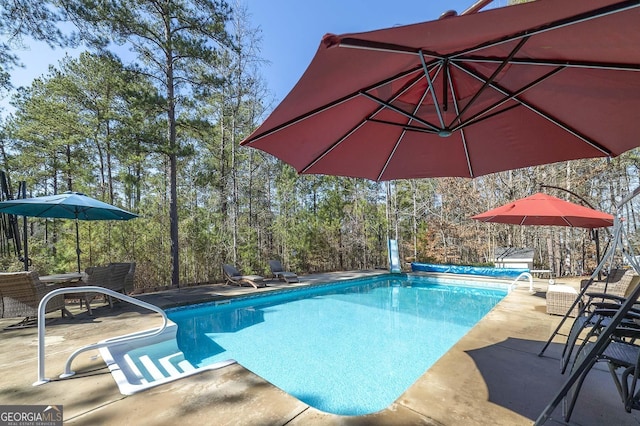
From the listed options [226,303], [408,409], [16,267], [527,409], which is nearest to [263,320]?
[226,303]

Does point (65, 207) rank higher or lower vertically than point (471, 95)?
lower

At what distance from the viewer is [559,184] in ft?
35.6

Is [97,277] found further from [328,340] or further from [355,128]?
[355,128]

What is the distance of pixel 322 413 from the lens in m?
1.94

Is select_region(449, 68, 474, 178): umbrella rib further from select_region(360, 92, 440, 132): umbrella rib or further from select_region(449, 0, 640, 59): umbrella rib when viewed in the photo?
select_region(449, 0, 640, 59): umbrella rib

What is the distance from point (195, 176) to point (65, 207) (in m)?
6.71

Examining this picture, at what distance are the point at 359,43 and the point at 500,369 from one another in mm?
2973

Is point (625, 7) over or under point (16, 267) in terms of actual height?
over

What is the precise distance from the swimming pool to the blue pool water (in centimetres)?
1

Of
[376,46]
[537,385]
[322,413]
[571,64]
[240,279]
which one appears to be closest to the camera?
[376,46]

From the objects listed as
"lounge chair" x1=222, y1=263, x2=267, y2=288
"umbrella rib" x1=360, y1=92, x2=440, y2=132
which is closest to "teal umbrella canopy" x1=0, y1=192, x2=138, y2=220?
"lounge chair" x1=222, y1=263, x2=267, y2=288

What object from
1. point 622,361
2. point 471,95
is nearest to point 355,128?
point 471,95

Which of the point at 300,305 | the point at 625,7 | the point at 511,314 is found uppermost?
the point at 625,7

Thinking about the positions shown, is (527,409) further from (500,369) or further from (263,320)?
(263,320)
